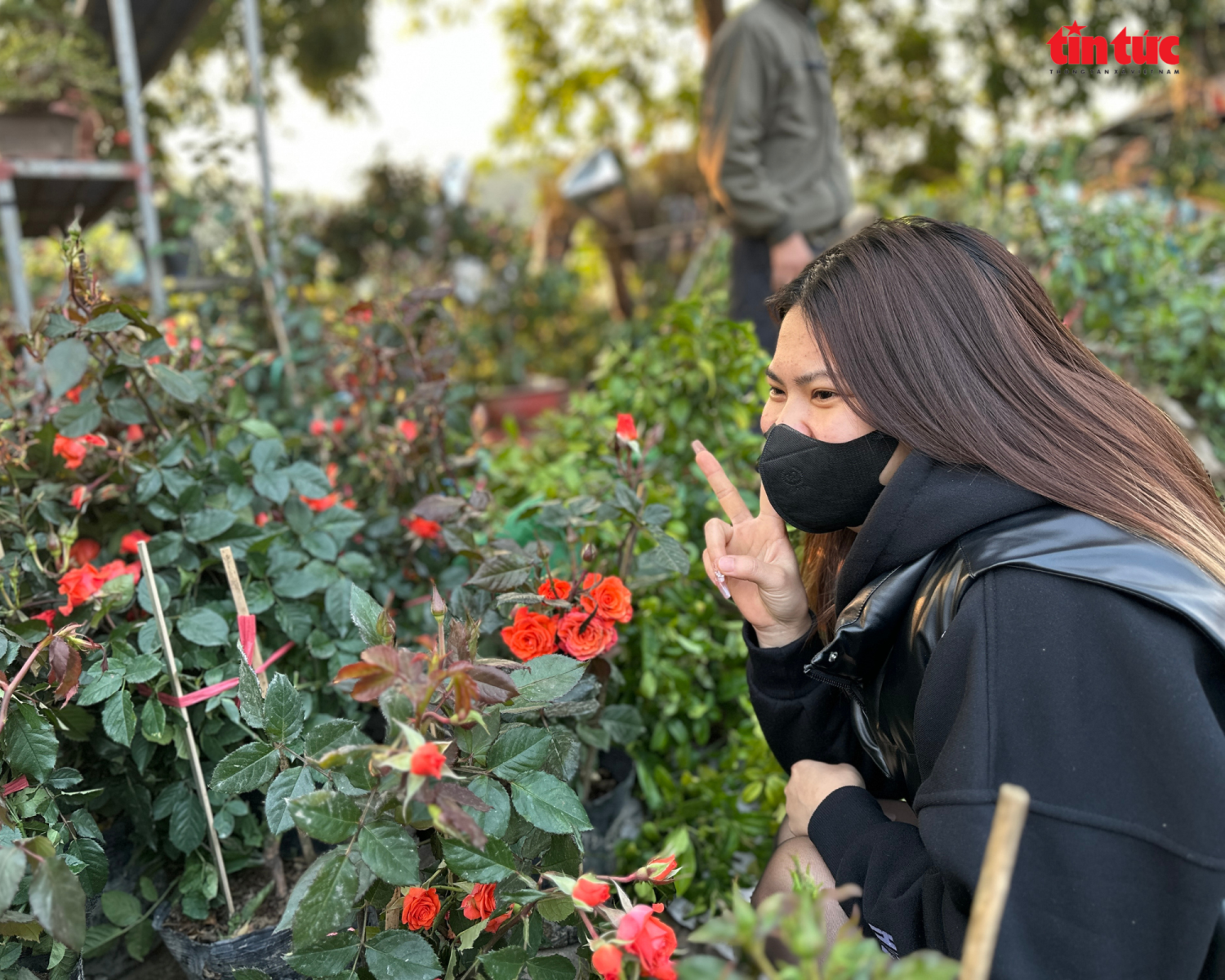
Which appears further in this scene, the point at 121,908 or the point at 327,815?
the point at 121,908

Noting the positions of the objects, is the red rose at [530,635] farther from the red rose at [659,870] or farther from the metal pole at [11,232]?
the metal pole at [11,232]

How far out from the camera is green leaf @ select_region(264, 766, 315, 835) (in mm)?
1033

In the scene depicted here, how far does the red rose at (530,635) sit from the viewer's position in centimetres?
126

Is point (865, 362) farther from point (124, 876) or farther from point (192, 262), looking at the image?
point (192, 262)

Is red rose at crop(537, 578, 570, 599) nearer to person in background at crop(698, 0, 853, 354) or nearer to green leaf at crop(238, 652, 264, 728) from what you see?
green leaf at crop(238, 652, 264, 728)

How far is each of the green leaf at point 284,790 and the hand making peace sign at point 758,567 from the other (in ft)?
2.16

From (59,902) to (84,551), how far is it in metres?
0.82

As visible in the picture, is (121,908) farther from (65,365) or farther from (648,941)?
(648,941)

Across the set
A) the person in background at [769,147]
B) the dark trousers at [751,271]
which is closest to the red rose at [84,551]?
the person in background at [769,147]

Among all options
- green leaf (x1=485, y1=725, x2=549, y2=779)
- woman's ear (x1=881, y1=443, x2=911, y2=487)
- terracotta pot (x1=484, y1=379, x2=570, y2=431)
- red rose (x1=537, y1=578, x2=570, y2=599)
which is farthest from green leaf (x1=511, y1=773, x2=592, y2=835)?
terracotta pot (x1=484, y1=379, x2=570, y2=431)

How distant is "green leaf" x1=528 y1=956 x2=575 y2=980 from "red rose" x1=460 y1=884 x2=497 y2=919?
75 millimetres

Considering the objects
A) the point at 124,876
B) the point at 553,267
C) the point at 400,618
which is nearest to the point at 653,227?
the point at 553,267

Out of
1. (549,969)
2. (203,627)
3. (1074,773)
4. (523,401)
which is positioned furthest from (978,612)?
(523,401)

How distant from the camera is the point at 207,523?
1.48 meters
